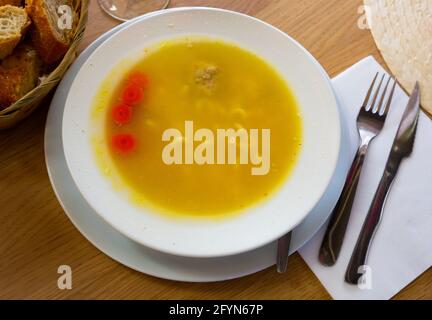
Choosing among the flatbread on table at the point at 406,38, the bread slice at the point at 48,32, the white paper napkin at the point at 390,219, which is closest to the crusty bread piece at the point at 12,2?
the bread slice at the point at 48,32

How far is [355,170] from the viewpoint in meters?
1.14

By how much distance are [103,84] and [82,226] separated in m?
0.33

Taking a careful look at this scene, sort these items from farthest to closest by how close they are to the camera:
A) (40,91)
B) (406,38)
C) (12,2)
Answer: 1. (406,38)
2. (12,2)
3. (40,91)

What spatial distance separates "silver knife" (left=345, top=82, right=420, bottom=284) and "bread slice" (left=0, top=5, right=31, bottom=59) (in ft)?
2.80

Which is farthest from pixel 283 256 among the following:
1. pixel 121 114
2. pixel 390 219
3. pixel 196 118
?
pixel 121 114

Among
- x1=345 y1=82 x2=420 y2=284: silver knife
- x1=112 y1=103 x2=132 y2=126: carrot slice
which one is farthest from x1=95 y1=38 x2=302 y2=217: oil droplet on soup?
x1=345 y1=82 x2=420 y2=284: silver knife

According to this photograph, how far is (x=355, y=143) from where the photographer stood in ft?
3.86

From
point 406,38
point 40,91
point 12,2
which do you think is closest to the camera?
point 40,91

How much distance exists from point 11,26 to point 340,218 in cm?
82

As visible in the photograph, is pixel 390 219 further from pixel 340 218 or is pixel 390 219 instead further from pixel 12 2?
pixel 12 2

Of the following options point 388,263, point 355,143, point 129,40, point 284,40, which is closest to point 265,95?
point 284,40

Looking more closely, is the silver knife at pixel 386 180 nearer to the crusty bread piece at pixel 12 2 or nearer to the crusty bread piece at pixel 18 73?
the crusty bread piece at pixel 18 73

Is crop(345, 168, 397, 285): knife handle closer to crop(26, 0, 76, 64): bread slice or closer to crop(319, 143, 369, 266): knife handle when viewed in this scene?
crop(319, 143, 369, 266): knife handle

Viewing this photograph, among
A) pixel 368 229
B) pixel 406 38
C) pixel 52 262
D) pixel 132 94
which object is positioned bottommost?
pixel 52 262
